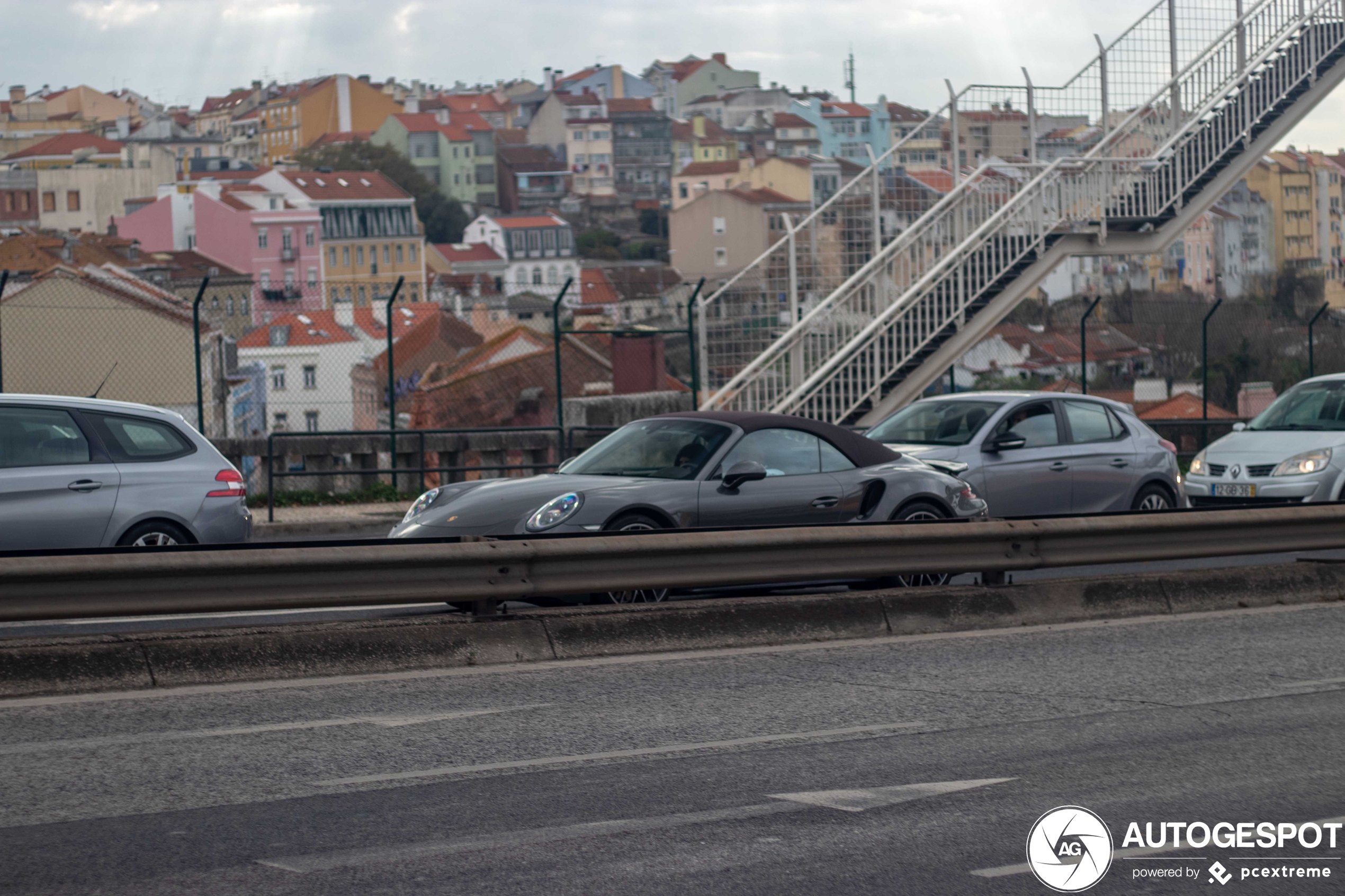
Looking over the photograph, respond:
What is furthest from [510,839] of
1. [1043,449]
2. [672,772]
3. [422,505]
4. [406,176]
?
[406,176]

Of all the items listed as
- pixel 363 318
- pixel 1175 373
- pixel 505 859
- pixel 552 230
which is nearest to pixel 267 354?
pixel 363 318

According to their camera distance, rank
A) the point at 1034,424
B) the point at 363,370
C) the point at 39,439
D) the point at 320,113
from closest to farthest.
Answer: the point at 39,439, the point at 1034,424, the point at 363,370, the point at 320,113

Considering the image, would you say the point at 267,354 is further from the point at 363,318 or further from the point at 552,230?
the point at 552,230

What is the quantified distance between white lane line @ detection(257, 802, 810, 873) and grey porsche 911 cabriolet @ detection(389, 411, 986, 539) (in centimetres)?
451

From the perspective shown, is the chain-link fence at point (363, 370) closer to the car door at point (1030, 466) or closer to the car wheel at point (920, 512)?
the car door at point (1030, 466)

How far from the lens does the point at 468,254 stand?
455 feet

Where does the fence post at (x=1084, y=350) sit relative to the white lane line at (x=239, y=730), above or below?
above

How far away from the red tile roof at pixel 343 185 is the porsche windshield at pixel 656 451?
384 ft

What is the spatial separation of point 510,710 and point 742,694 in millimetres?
1199

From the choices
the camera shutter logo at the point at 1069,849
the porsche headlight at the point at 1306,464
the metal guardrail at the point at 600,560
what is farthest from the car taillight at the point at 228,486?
the porsche headlight at the point at 1306,464

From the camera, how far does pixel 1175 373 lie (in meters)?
28.3

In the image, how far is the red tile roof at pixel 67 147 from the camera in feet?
457

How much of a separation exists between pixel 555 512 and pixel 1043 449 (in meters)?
5.61

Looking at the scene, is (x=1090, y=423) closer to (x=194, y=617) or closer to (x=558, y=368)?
(x=194, y=617)
